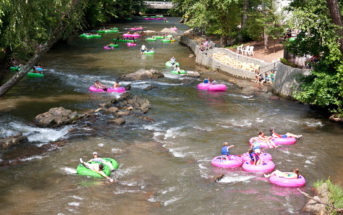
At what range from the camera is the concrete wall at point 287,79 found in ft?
77.4

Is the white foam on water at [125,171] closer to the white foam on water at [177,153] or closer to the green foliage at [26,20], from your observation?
the white foam on water at [177,153]

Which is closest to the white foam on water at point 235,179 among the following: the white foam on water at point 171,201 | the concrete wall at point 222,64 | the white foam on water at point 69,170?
the white foam on water at point 171,201

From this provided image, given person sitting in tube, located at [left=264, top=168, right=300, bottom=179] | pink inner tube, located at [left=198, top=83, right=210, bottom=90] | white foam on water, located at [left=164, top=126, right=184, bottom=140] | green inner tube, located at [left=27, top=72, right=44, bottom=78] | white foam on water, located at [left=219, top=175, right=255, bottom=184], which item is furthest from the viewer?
green inner tube, located at [left=27, top=72, right=44, bottom=78]

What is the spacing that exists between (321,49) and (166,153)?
968 cm

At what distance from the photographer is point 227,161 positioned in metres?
16.1

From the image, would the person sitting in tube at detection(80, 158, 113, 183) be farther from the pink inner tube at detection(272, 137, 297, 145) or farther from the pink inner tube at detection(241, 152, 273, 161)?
the pink inner tube at detection(272, 137, 297, 145)

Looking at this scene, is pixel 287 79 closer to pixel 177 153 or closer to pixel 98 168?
pixel 177 153

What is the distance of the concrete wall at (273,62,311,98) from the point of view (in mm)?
23605

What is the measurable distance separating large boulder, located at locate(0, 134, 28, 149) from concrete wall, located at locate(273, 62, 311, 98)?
14808 millimetres

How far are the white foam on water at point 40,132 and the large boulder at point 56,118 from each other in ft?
1.21

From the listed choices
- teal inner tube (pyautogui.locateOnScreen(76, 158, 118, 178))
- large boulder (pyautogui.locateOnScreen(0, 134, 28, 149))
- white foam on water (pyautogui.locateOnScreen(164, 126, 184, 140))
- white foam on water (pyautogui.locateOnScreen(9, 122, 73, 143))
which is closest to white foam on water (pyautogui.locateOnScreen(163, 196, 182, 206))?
teal inner tube (pyautogui.locateOnScreen(76, 158, 118, 178))

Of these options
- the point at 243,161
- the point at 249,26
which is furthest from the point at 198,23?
the point at 243,161

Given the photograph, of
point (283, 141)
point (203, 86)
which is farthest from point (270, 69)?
point (283, 141)

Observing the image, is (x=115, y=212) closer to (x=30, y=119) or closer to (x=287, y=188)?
(x=287, y=188)
